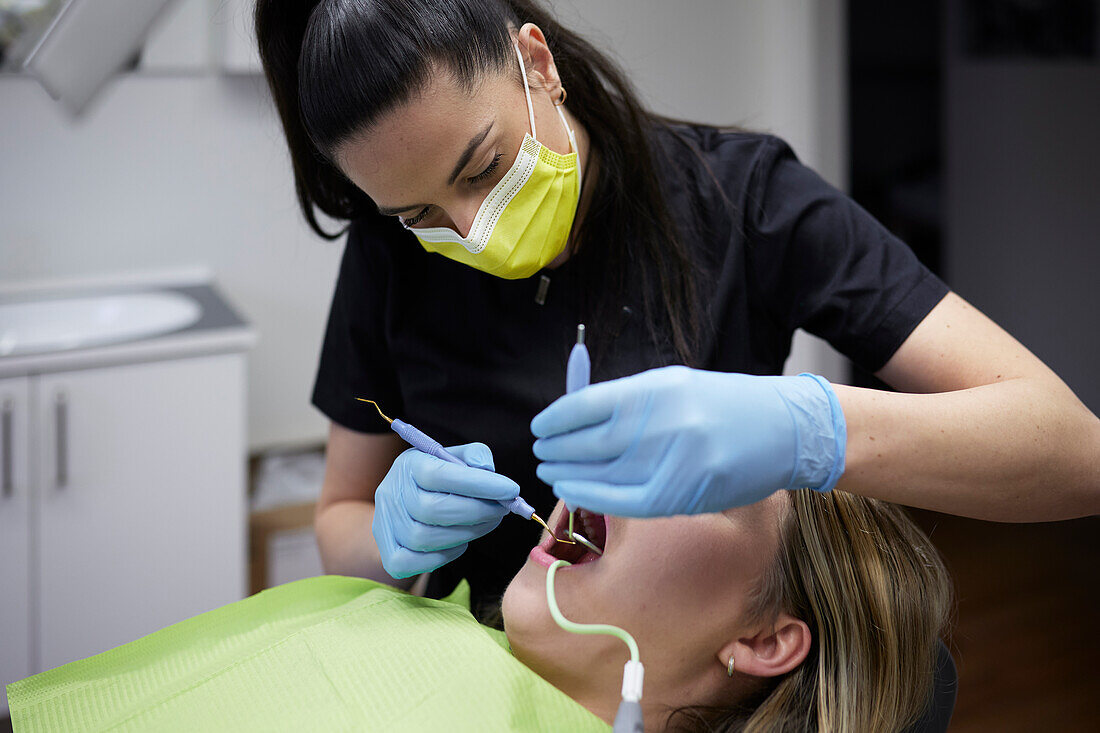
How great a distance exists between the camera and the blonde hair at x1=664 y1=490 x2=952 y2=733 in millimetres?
1089

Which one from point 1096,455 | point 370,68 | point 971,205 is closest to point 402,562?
point 370,68

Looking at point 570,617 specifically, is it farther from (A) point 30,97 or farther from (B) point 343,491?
(A) point 30,97

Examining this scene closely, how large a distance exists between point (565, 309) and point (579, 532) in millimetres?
290

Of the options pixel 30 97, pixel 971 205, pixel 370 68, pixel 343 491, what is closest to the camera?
pixel 370 68

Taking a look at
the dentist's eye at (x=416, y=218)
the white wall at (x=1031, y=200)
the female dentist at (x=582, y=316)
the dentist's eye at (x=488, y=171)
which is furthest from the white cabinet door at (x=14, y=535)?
the white wall at (x=1031, y=200)

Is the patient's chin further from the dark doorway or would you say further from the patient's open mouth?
the dark doorway

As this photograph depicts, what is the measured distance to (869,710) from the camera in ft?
3.55

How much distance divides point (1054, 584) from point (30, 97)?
3218 mm

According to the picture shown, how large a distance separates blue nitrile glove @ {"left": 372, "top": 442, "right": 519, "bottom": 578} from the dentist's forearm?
378mm

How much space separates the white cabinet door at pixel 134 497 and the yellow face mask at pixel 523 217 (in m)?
1.23

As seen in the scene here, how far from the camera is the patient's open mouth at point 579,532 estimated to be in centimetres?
115

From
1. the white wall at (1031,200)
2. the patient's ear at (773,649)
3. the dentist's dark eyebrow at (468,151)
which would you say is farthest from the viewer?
the white wall at (1031,200)

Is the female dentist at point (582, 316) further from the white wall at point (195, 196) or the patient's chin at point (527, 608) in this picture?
the white wall at point (195, 196)

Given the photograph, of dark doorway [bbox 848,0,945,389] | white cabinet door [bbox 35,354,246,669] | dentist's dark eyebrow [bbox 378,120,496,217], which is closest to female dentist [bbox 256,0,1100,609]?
dentist's dark eyebrow [bbox 378,120,496,217]
